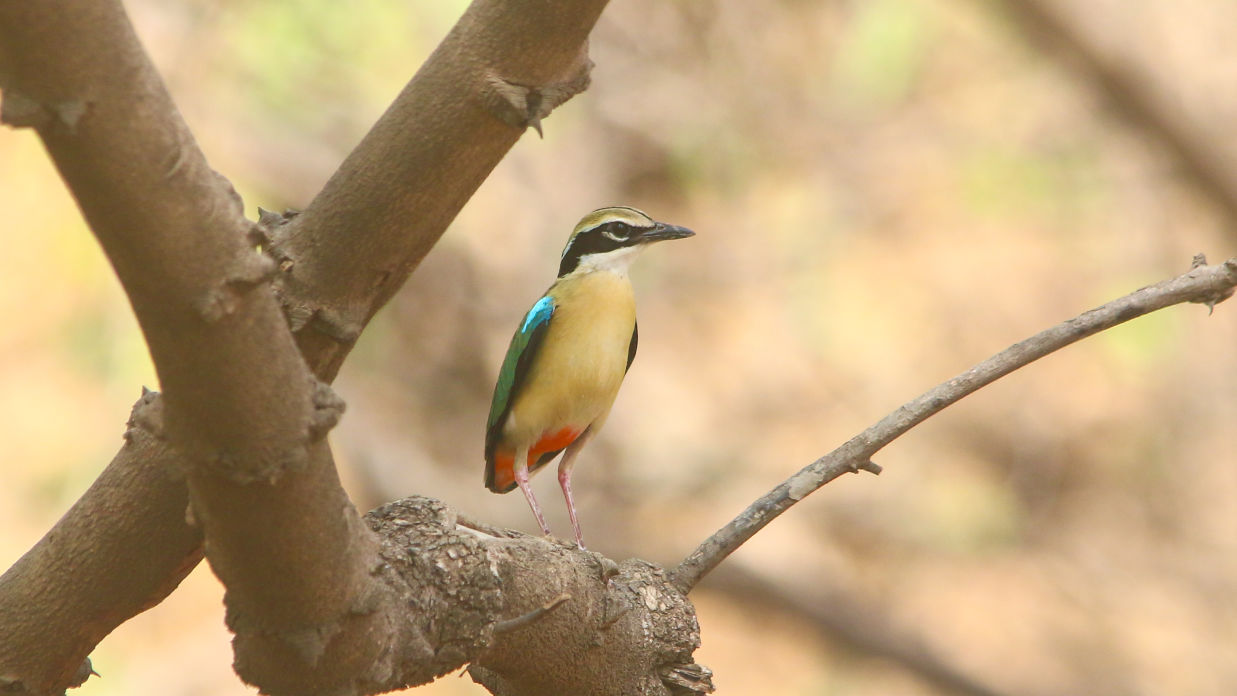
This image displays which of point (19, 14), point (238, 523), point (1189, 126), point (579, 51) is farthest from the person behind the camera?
point (1189, 126)

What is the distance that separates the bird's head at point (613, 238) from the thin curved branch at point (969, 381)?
2.01m

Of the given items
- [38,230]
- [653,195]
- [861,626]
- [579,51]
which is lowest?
[579,51]

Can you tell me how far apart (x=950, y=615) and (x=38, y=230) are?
7726 millimetres

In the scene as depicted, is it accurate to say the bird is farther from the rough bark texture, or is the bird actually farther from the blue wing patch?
the rough bark texture

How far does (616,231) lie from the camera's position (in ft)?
16.0

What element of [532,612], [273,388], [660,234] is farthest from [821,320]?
[273,388]

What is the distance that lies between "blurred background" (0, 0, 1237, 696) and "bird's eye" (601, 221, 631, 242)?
449 cm

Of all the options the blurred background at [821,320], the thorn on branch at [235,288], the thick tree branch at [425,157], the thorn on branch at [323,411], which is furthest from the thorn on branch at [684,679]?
the blurred background at [821,320]

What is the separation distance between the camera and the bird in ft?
14.6

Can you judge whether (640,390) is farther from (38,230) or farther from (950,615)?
(38,230)

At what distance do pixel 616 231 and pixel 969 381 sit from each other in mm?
2398

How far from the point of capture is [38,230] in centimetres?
933

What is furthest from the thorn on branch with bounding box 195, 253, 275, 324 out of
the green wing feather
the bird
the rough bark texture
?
the green wing feather

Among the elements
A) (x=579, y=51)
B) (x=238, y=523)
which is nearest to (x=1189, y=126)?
(x=579, y=51)
